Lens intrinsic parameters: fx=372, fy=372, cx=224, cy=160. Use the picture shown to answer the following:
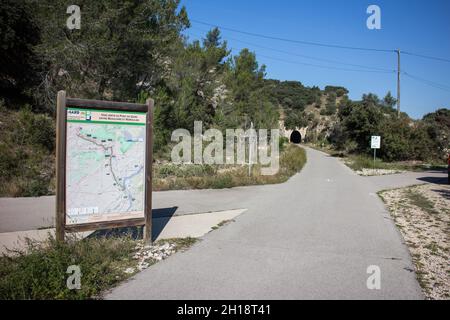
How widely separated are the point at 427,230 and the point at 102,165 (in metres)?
7.16

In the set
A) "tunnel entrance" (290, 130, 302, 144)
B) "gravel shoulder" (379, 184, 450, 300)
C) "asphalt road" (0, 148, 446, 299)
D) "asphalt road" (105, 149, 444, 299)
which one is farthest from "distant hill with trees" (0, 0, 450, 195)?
"tunnel entrance" (290, 130, 302, 144)

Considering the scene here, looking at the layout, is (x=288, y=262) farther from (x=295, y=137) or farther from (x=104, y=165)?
(x=295, y=137)

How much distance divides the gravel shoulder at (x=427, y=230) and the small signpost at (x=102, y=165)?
14.8ft

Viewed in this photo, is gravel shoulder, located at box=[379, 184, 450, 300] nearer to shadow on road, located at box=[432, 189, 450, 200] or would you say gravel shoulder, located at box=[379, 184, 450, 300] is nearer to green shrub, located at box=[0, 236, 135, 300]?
shadow on road, located at box=[432, 189, 450, 200]

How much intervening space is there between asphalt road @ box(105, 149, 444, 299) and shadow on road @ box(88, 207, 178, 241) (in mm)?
1171

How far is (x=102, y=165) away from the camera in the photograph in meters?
6.06

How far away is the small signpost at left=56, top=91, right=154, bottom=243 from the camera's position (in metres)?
5.61

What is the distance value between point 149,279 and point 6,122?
55.6 ft

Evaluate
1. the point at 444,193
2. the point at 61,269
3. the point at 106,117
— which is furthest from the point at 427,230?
the point at 444,193
